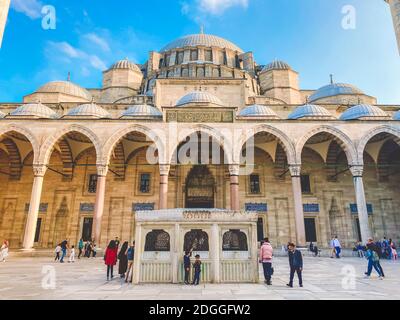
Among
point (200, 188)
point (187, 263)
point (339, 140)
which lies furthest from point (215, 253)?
point (200, 188)

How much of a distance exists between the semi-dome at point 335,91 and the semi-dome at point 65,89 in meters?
17.2

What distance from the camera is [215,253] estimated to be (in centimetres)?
565

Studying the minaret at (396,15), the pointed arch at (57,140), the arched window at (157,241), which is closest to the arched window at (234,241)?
the arched window at (157,241)

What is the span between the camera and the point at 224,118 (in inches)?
539

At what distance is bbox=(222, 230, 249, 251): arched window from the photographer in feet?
18.8

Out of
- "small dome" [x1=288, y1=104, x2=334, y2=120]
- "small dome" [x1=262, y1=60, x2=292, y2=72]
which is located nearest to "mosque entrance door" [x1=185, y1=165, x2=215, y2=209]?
"small dome" [x1=288, y1=104, x2=334, y2=120]

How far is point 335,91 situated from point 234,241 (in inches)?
704

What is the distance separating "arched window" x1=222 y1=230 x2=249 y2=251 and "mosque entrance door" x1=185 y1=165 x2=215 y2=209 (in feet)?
33.8

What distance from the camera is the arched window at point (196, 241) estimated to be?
226 inches

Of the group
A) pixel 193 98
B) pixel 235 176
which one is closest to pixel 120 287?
pixel 235 176

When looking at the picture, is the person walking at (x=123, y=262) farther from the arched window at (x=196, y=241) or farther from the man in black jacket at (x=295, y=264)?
the man in black jacket at (x=295, y=264)

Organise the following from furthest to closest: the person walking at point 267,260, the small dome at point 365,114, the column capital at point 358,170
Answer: the small dome at point 365,114 < the column capital at point 358,170 < the person walking at point 267,260
